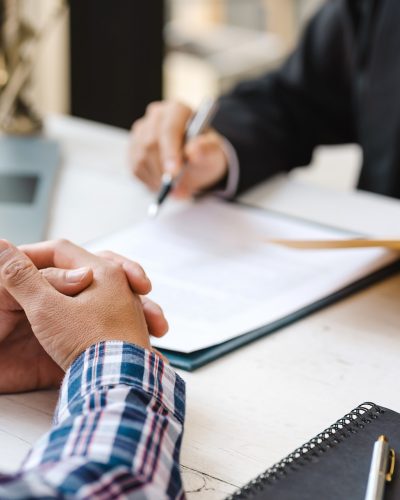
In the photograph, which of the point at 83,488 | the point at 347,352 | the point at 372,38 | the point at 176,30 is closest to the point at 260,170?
the point at 372,38

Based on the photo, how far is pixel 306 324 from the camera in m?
0.92

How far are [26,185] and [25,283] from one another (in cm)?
51

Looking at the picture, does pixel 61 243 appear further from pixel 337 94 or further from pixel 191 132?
pixel 337 94

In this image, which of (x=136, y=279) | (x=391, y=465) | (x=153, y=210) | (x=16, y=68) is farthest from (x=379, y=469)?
(x=16, y=68)

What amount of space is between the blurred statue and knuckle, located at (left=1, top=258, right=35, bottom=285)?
707mm

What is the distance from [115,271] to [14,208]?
0.39m

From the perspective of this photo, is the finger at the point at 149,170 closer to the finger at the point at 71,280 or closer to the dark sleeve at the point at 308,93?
the dark sleeve at the point at 308,93

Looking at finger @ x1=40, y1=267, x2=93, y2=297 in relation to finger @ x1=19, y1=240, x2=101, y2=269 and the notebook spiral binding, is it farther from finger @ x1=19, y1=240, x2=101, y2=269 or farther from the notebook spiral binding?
the notebook spiral binding

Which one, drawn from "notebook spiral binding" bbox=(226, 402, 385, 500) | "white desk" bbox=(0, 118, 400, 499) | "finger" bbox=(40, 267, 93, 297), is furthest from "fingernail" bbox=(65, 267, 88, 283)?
"notebook spiral binding" bbox=(226, 402, 385, 500)

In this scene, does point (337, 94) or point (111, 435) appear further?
point (337, 94)

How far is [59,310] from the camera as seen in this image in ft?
2.43

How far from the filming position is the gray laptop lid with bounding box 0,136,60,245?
3.56 ft

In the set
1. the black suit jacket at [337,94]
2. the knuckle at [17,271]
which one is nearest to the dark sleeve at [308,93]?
the black suit jacket at [337,94]

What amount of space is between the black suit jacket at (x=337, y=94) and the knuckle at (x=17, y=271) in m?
0.72
